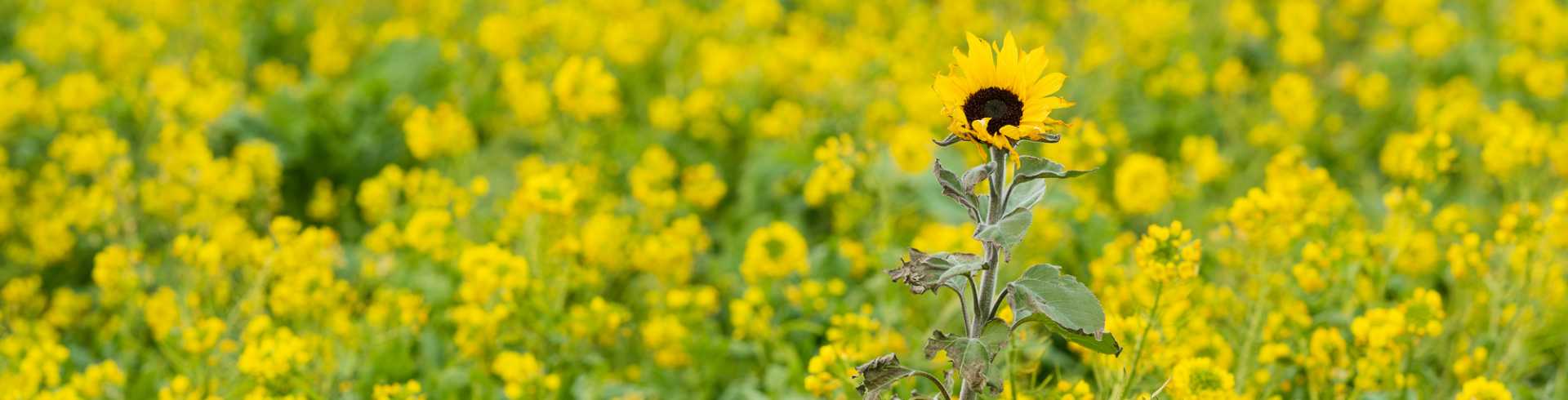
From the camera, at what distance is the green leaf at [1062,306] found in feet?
6.28

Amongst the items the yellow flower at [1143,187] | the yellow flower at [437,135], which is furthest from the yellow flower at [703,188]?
the yellow flower at [1143,187]

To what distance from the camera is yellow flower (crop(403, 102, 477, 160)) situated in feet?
15.0

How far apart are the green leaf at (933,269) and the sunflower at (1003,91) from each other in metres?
0.20

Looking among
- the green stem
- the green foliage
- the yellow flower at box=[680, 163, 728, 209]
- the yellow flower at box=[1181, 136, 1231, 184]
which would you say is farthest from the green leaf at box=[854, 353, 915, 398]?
the yellow flower at box=[1181, 136, 1231, 184]

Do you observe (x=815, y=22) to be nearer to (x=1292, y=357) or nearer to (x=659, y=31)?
(x=659, y=31)

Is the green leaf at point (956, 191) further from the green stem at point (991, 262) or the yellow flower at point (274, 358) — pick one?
the yellow flower at point (274, 358)

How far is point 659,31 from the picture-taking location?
6605 mm

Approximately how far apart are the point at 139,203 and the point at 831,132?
2.65m

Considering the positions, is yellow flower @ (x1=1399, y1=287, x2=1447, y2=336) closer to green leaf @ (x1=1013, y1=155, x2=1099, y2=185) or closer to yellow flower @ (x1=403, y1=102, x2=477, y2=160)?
green leaf @ (x1=1013, y1=155, x2=1099, y2=185)

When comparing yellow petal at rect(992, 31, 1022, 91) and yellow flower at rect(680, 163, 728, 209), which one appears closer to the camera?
yellow petal at rect(992, 31, 1022, 91)

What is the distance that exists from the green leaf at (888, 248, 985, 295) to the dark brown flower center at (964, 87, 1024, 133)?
8.9 inches

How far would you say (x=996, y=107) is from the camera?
1930mm

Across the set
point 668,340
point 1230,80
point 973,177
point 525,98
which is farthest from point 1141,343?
point 1230,80

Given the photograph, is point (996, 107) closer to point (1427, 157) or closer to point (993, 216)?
point (993, 216)
